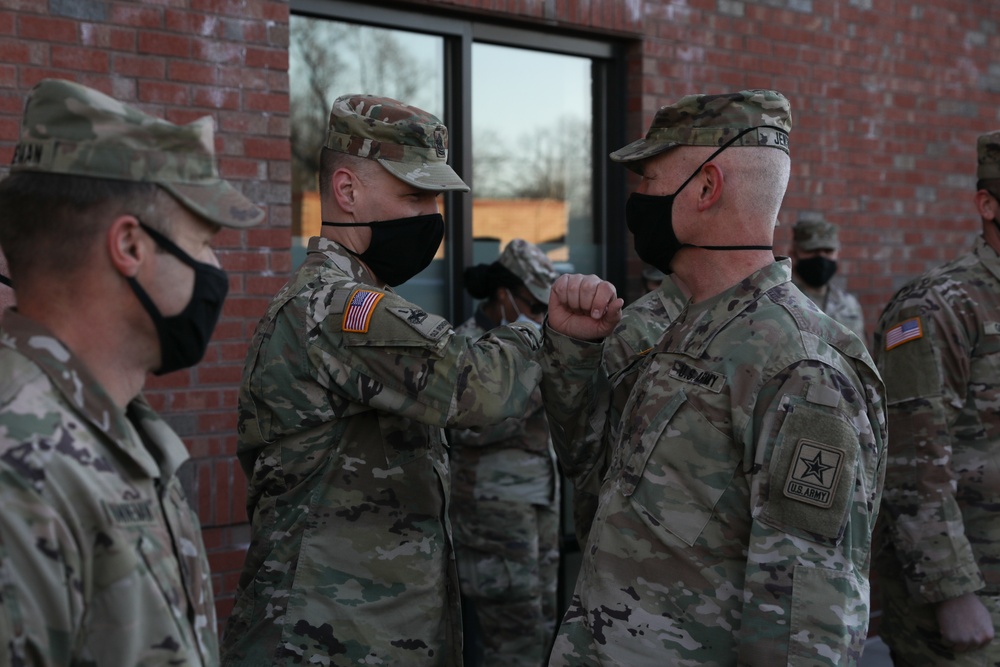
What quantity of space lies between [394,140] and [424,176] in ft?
0.40

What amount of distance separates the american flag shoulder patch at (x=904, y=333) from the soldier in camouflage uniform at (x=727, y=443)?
1187 mm

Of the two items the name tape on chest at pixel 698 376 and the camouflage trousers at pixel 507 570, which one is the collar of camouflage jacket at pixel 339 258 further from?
the camouflage trousers at pixel 507 570

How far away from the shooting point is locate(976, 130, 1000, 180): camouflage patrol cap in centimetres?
351

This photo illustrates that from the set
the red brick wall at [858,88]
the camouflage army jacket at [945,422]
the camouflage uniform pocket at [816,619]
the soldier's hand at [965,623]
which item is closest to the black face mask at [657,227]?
the camouflage uniform pocket at [816,619]

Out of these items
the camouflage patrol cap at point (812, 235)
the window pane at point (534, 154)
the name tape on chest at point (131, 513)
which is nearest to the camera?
the name tape on chest at point (131, 513)

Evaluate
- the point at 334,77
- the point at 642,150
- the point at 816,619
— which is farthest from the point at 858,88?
the point at 816,619

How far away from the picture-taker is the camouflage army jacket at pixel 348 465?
7.88 ft

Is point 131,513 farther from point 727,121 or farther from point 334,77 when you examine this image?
point 334,77

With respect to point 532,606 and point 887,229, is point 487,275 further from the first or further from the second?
point 887,229

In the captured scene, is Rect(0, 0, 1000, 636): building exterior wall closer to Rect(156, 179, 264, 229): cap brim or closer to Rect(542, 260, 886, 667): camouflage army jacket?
Rect(542, 260, 886, 667): camouflage army jacket

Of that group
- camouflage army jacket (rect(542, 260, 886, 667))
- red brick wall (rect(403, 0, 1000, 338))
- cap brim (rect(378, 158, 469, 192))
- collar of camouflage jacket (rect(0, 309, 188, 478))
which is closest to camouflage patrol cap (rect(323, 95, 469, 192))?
cap brim (rect(378, 158, 469, 192))

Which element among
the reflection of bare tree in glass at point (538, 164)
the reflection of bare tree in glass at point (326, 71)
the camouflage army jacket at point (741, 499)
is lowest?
the camouflage army jacket at point (741, 499)

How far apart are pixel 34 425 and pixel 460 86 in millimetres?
3642

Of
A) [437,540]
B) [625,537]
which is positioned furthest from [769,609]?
[437,540]
